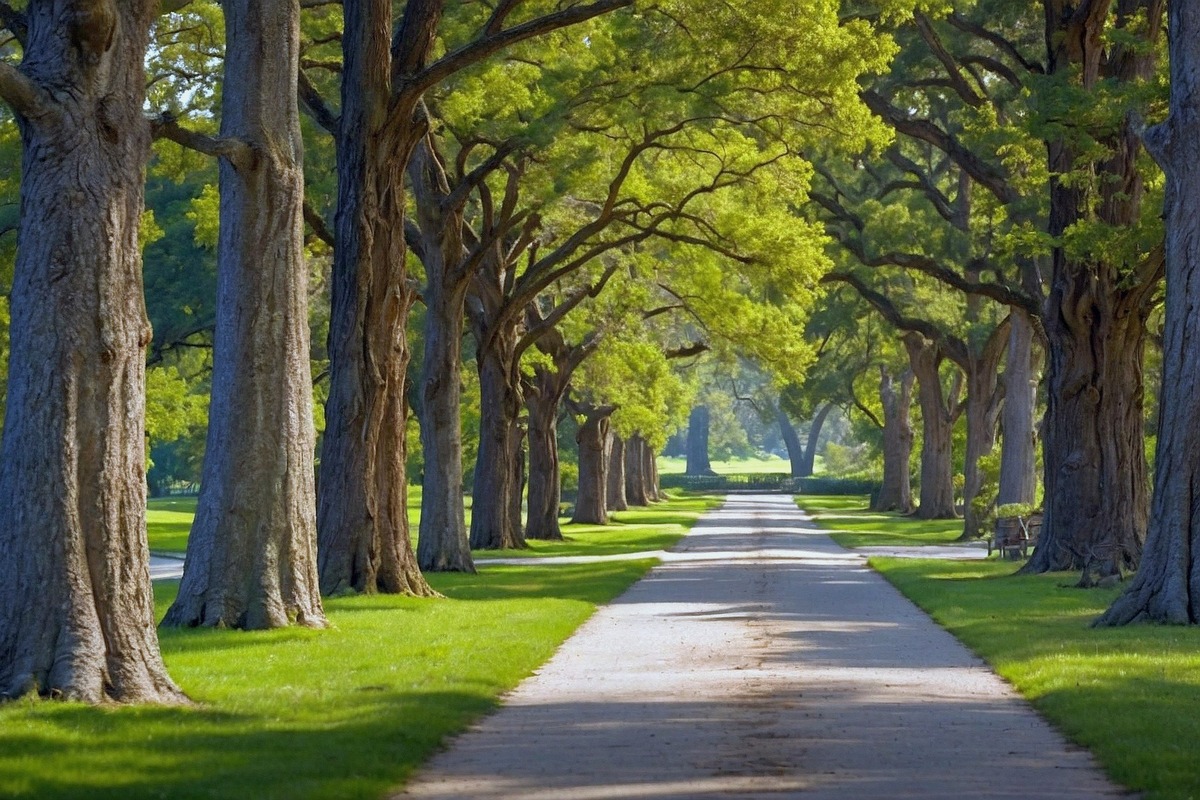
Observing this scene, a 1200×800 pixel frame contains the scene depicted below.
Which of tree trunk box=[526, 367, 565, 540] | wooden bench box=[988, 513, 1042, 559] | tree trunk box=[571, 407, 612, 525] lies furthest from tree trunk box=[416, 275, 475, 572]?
tree trunk box=[571, 407, 612, 525]

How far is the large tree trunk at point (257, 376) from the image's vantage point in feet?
53.3

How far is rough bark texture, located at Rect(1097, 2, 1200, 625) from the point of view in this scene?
57.0 ft

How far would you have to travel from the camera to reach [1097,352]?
2603 cm

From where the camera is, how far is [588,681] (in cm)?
1307

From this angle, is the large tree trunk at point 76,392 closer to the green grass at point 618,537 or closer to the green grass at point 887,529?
the green grass at point 618,537

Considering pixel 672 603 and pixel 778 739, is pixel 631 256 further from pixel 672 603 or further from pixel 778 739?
pixel 778 739

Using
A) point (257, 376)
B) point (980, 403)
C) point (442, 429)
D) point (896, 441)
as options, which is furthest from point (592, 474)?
point (257, 376)

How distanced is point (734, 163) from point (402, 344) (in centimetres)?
921

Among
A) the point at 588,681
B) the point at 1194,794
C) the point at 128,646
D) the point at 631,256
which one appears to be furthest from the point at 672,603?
the point at 631,256

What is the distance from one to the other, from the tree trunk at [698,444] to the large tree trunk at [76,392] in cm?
14189

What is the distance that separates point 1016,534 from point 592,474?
85.7ft

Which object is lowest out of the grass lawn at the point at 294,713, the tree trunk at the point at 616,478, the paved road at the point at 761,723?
the paved road at the point at 761,723

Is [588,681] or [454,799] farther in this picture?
[588,681]

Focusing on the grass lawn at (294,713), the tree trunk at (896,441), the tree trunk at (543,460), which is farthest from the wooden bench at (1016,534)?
the tree trunk at (896,441)
